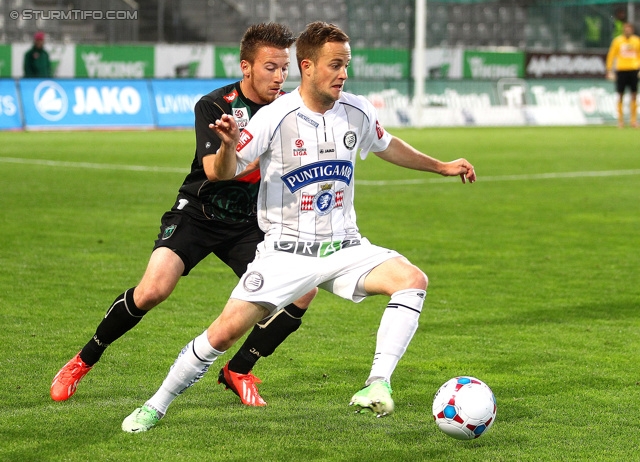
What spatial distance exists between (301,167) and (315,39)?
0.55 metres

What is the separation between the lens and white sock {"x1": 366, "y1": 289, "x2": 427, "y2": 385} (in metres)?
4.57

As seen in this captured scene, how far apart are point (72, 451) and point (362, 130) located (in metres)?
1.86

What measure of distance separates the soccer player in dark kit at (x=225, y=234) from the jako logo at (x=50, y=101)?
771 inches

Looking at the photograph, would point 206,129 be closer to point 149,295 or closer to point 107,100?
point 149,295

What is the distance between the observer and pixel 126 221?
11719 mm

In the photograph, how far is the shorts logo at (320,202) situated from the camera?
4.75 m

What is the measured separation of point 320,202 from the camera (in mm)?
4762

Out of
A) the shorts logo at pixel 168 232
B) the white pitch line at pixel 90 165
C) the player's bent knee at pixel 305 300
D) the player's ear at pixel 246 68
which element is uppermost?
the player's ear at pixel 246 68

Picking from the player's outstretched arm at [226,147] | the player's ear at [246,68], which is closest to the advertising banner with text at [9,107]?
the player's ear at [246,68]

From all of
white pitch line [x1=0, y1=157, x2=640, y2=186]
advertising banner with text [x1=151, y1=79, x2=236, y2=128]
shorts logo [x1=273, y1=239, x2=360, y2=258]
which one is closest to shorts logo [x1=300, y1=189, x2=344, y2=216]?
shorts logo [x1=273, y1=239, x2=360, y2=258]

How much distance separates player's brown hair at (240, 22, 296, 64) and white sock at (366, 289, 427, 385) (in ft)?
4.54

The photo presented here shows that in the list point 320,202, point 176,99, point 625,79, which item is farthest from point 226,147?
point 625,79

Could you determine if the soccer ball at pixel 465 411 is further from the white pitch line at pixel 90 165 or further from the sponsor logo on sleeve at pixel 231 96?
the white pitch line at pixel 90 165

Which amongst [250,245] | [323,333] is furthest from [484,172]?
[250,245]
